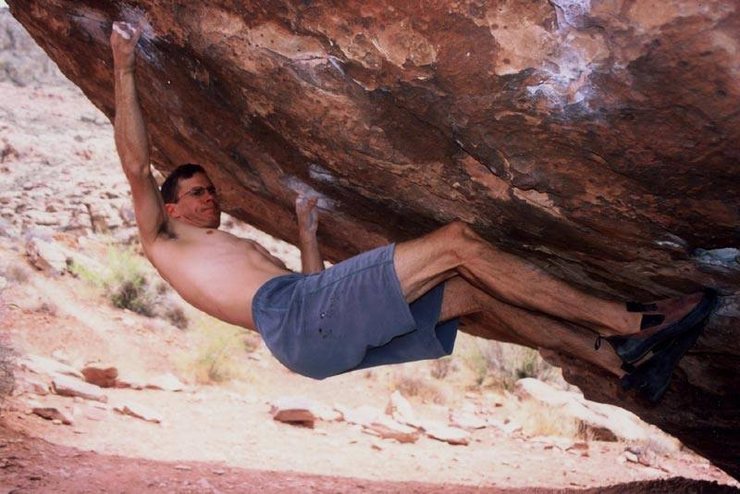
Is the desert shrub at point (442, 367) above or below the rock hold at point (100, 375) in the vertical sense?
above

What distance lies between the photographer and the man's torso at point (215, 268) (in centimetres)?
328

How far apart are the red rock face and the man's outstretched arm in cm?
11

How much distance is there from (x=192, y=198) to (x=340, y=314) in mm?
1309

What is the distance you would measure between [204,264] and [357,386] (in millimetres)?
7444

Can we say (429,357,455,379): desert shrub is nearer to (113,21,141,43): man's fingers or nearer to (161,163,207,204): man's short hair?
(161,163,207,204): man's short hair

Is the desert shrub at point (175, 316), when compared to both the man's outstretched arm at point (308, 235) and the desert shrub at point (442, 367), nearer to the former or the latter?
the desert shrub at point (442, 367)

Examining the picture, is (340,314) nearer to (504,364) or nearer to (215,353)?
(215,353)

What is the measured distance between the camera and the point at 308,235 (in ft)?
13.1

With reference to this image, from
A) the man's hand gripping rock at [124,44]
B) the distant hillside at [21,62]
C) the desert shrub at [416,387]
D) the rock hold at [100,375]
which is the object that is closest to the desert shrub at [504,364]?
the desert shrub at [416,387]

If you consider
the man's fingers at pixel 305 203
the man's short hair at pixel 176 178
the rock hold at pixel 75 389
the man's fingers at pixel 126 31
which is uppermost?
the man's fingers at pixel 126 31

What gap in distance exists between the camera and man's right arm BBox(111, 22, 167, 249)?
311 cm

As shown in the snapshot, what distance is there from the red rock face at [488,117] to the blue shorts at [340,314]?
589 millimetres

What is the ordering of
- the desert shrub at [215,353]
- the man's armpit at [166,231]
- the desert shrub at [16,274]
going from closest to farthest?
the man's armpit at [166,231]
the desert shrub at [215,353]
the desert shrub at [16,274]

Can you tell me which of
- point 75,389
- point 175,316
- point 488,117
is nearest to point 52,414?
point 75,389
